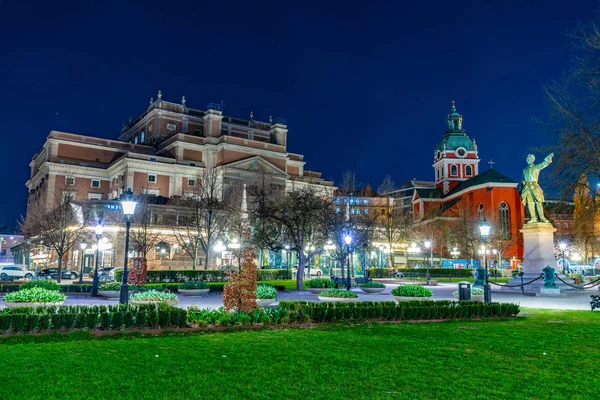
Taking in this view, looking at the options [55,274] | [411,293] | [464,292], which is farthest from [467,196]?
[411,293]

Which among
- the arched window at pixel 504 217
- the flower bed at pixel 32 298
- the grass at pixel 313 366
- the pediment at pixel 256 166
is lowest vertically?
the grass at pixel 313 366

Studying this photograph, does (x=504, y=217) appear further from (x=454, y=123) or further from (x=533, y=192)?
(x=533, y=192)

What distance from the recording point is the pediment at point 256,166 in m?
82.1

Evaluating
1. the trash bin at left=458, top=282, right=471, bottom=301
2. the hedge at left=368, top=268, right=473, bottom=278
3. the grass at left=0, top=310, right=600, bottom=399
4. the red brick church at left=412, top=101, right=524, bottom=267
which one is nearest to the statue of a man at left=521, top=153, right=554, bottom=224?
the trash bin at left=458, top=282, right=471, bottom=301

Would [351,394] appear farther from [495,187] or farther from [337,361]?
[495,187]

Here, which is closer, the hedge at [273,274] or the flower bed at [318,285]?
the flower bed at [318,285]

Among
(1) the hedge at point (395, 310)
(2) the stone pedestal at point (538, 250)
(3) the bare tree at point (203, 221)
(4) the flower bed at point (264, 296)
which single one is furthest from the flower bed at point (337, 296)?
(3) the bare tree at point (203, 221)

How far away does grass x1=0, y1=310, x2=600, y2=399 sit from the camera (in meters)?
6.92

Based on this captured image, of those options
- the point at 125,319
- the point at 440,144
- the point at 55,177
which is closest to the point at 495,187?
the point at 440,144

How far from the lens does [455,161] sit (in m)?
96.9

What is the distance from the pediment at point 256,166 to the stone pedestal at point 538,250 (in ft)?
189

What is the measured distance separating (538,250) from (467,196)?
183 ft

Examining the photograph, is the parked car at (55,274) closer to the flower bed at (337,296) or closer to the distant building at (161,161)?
the distant building at (161,161)

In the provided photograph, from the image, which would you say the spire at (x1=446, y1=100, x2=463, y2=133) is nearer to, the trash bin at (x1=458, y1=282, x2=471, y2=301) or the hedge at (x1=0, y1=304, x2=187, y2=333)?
the trash bin at (x1=458, y1=282, x2=471, y2=301)
